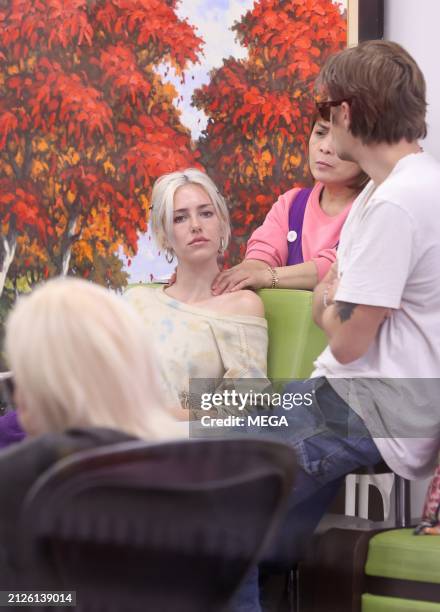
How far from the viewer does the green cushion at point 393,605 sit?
251cm

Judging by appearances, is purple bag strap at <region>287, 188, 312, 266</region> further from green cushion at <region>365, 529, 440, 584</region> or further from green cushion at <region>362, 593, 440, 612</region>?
green cushion at <region>362, 593, 440, 612</region>

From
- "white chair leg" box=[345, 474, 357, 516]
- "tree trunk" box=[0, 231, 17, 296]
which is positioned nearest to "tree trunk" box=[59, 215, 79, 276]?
"tree trunk" box=[0, 231, 17, 296]

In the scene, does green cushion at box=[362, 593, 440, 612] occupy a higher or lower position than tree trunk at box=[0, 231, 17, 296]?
lower

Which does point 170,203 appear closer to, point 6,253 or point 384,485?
point 6,253

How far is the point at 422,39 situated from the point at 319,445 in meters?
1.67

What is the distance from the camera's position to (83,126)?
143 inches

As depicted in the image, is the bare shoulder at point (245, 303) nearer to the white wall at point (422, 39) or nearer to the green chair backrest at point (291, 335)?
the green chair backrest at point (291, 335)

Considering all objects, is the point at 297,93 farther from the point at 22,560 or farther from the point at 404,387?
the point at 22,560

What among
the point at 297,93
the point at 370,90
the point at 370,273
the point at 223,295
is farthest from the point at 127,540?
the point at 297,93

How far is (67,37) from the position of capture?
359 centimetres

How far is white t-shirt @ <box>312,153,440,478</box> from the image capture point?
2.38 m

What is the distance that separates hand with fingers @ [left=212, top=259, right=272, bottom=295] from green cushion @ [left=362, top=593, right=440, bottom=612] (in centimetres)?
98

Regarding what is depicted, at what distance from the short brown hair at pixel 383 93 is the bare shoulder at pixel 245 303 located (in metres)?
0.71

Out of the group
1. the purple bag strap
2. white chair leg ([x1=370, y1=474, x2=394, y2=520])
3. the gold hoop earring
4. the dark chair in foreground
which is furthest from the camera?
white chair leg ([x1=370, y1=474, x2=394, y2=520])
